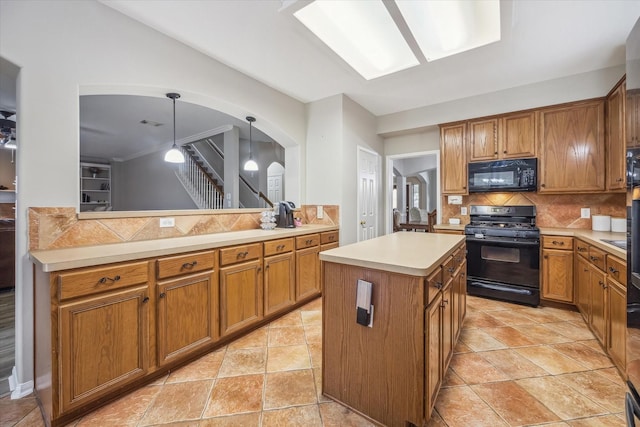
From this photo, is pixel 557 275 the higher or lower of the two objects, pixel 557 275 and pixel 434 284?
the lower

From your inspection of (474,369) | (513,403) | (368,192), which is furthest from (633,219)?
(368,192)

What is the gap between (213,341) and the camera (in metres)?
Result: 2.11

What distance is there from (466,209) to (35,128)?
15.2 feet

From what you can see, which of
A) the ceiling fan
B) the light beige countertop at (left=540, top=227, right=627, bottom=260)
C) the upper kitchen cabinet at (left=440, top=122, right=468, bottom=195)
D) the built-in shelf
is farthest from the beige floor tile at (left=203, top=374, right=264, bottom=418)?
the built-in shelf

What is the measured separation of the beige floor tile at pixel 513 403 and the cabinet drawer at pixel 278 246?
1873 mm

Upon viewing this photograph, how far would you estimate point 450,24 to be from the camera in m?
2.28

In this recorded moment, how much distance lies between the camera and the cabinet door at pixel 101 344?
1396 millimetres

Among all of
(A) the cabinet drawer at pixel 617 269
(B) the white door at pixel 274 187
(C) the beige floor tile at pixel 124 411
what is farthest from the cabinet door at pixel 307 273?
(B) the white door at pixel 274 187

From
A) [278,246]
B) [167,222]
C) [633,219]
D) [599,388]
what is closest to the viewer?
[633,219]

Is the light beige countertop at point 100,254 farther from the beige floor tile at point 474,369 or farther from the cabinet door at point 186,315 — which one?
the beige floor tile at point 474,369

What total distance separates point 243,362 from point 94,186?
8.80 meters

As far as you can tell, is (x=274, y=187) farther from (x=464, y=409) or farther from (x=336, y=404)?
(x=464, y=409)

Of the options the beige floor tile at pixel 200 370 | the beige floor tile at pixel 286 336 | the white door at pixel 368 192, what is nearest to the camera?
the beige floor tile at pixel 200 370

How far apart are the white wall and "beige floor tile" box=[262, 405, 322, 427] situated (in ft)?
5.25
